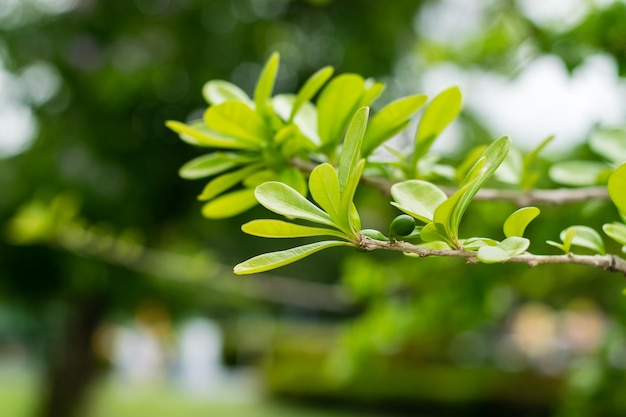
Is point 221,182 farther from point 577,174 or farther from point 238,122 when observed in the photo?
point 577,174

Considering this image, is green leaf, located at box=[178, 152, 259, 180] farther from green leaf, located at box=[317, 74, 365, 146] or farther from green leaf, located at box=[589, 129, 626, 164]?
green leaf, located at box=[589, 129, 626, 164]

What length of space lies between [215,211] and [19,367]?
13.1 meters

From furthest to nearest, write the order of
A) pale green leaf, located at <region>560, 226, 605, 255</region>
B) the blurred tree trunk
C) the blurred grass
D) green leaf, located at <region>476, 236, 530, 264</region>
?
the blurred grass, the blurred tree trunk, pale green leaf, located at <region>560, 226, 605, 255</region>, green leaf, located at <region>476, 236, 530, 264</region>

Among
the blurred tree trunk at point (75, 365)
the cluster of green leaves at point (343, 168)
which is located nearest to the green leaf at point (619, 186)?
the cluster of green leaves at point (343, 168)

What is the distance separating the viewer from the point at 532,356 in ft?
27.7

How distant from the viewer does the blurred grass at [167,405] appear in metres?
6.07

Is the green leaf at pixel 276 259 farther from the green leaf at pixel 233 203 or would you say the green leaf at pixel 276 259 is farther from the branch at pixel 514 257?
the green leaf at pixel 233 203

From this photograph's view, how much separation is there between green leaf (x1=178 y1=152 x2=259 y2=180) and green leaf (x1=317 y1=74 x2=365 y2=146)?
2.2 inches

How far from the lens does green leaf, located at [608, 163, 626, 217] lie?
0.30 m

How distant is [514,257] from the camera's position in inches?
11.1

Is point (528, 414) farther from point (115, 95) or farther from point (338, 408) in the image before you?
point (115, 95)

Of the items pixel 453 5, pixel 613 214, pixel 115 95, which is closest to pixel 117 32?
pixel 115 95

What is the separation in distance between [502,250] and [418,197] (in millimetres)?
68

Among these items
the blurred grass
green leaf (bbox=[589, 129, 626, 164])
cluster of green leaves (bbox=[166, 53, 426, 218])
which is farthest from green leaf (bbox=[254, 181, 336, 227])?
the blurred grass
